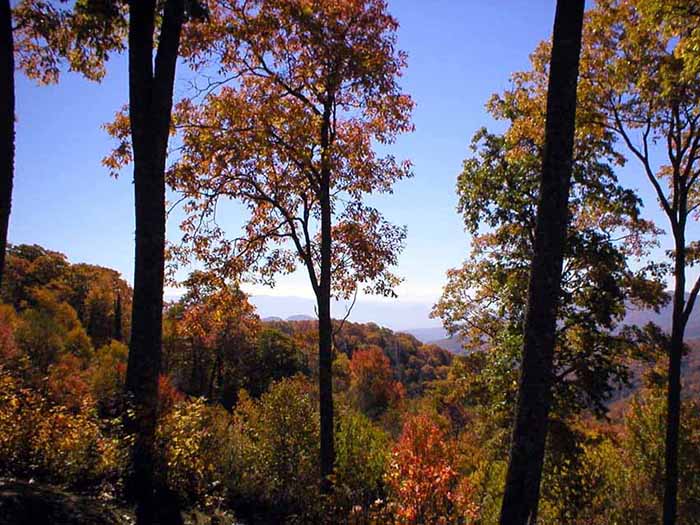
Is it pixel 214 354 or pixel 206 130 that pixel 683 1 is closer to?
pixel 206 130

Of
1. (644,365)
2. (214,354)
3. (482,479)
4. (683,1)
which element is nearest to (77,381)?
(214,354)

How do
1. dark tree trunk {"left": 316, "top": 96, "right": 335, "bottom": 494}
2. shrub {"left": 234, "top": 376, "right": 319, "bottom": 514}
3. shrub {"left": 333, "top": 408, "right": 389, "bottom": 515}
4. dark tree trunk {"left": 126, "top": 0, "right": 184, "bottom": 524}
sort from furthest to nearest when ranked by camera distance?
shrub {"left": 333, "top": 408, "right": 389, "bottom": 515} < shrub {"left": 234, "top": 376, "right": 319, "bottom": 514} < dark tree trunk {"left": 316, "top": 96, "right": 335, "bottom": 494} < dark tree trunk {"left": 126, "top": 0, "right": 184, "bottom": 524}

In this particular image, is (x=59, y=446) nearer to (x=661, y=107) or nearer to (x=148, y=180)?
(x=148, y=180)

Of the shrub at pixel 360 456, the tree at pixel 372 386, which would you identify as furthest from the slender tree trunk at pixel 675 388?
the tree at pixel 372 386

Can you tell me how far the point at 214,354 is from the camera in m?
51.2

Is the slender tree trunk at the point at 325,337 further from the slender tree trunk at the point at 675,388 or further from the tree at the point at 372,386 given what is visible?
the tree at the point at 372,386

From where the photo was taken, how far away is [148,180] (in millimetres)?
6277

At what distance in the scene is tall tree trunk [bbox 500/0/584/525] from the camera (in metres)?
4.76

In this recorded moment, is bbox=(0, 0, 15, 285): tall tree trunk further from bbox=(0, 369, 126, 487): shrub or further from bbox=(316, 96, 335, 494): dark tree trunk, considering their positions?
bbox=(316, 96, 335, 494): dark tree trunk

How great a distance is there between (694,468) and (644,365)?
27.6 ft

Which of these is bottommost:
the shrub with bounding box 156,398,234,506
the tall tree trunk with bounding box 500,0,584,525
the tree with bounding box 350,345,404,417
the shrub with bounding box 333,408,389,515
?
the tree with bounding box 350,345,404,417

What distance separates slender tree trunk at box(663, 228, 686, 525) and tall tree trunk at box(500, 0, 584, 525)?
21.8 ft

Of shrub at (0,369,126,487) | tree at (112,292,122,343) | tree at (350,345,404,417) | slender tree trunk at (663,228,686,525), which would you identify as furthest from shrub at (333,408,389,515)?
tree at (112,292,122,343)

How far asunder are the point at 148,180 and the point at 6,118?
229 centimetres
